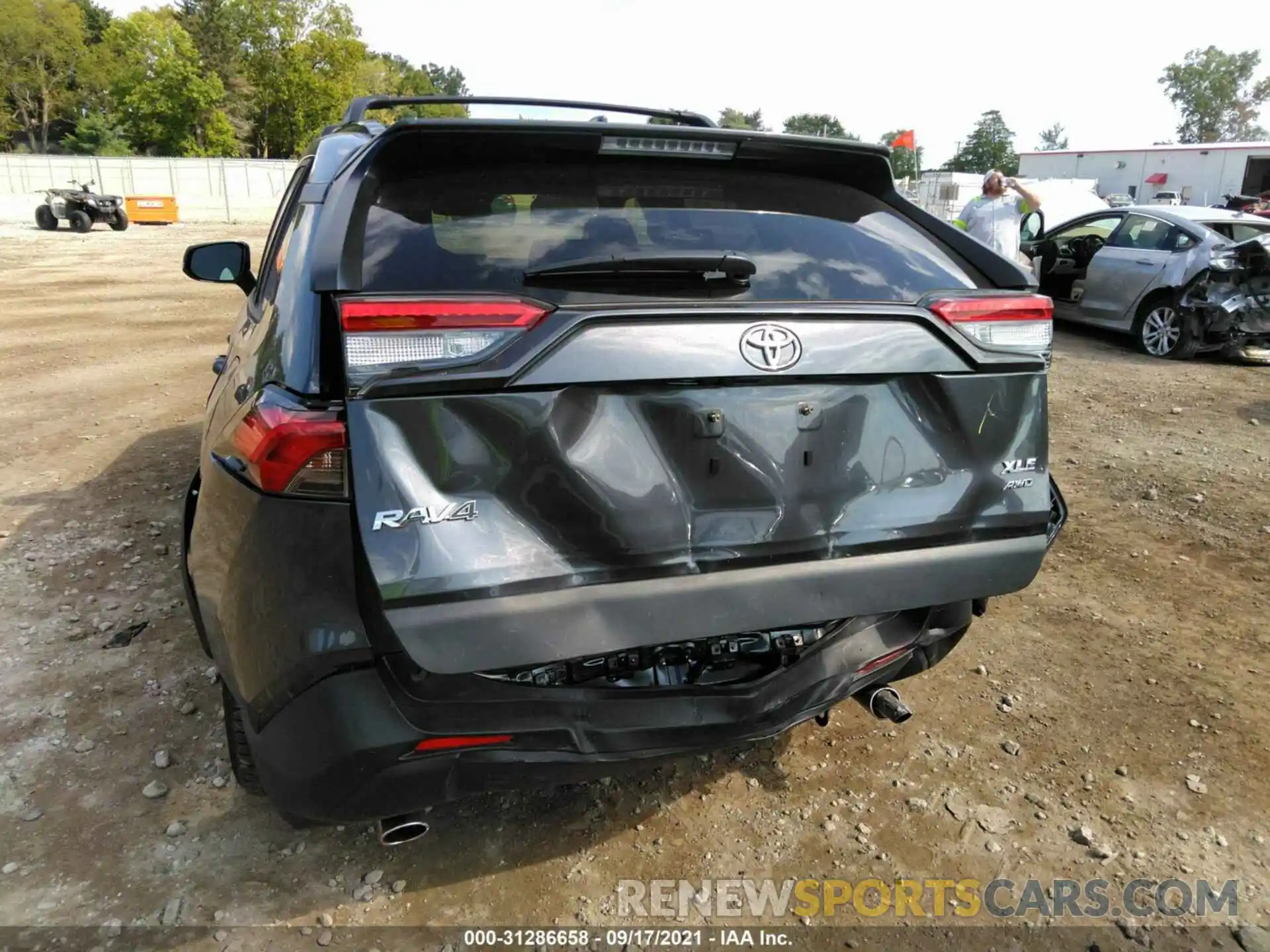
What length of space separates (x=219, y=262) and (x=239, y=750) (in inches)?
88.4

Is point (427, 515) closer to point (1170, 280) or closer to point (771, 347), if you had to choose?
point (771, 347)

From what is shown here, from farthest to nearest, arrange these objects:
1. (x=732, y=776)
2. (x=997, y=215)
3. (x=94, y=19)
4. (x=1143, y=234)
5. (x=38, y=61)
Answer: (x=94, y=19) < (x=38, y=61) < (x=1143, y=234) < (x=997, y=215) < (x=732, y=776)

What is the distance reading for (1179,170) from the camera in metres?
39.6

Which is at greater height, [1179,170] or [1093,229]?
[1179,170]

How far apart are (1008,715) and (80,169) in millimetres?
49320

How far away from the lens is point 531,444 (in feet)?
5.94

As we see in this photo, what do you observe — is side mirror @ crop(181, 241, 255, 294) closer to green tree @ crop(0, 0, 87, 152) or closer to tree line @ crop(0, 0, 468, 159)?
tree line @ crop(0, 0, 468, 159)

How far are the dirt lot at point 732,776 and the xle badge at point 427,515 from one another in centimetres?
Answer: 117

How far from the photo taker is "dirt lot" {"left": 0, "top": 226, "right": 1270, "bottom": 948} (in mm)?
2367

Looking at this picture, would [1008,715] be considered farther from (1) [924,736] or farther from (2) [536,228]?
(2) [536,228]

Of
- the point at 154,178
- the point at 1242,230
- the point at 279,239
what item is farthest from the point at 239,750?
the point at 154,178

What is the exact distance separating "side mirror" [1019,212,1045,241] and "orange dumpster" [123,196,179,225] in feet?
102

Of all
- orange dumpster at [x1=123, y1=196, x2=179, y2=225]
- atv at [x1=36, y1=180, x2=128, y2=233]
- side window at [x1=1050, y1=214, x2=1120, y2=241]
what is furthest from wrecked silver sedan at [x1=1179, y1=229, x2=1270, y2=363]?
orange dumpster at [x1=123, y1=196, x2=179, y2=225]

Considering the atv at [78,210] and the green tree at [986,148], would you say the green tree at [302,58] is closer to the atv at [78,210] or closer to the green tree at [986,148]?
the atv at [78,210]
